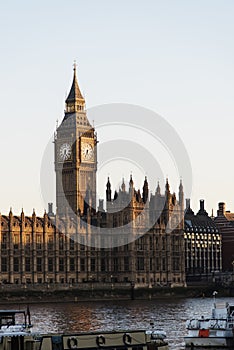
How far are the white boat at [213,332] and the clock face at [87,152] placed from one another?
4849 inches

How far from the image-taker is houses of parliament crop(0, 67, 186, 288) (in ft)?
529

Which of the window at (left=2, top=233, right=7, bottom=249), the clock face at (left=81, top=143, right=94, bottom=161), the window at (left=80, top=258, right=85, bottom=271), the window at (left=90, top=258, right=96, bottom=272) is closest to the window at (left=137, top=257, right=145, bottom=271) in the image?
the window at (left=90, top=258, right=96, bottom=272)

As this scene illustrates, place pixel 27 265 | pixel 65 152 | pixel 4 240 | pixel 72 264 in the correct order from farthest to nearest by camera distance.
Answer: pixel 65 152 → pixel 72 264 → pixel 27 265 → pixel 4 240

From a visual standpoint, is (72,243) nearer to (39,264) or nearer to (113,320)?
(39,264)

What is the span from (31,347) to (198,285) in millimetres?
136955

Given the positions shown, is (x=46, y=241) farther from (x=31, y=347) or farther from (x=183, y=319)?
(x=31, y=347)

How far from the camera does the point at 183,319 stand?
10069 cm

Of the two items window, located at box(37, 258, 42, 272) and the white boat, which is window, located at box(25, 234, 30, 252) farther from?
the white boat

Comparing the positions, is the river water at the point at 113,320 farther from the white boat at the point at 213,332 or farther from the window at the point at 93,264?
the window at the point at 93,264

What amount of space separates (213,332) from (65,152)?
126m

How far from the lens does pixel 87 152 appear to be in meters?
198

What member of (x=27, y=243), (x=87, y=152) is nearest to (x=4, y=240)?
(x=27, y=243)

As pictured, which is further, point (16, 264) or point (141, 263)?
point (141, 263)

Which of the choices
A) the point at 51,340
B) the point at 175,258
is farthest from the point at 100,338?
the point at 175,258
